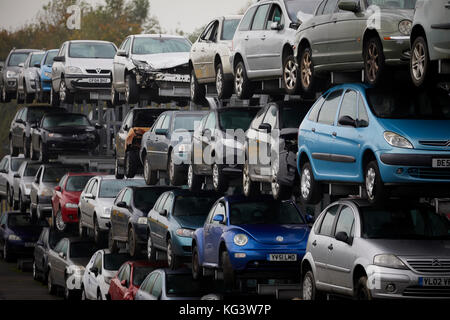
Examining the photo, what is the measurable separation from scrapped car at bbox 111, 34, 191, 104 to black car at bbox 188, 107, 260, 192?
588cm

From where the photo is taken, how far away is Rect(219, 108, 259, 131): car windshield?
20.3m

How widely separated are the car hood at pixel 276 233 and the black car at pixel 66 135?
52.6ft

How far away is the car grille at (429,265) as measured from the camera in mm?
13000

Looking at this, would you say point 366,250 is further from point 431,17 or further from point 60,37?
point 60,37

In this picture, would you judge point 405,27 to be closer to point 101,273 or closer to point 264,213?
point 264,213

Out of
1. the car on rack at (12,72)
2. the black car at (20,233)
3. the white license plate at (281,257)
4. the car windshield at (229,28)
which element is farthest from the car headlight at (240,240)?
the car on rack at (12,72)

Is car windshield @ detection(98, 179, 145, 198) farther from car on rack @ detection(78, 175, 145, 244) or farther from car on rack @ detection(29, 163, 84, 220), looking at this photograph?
car on rack @ detection(29, 163, 84, 220)

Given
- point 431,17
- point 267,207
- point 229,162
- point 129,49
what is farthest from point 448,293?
point 129,49

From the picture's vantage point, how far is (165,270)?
1872cm

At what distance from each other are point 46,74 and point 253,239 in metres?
22.4

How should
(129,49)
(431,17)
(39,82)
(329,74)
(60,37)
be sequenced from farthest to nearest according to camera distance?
(60,37), (39,82), (129,49), (329,74), (431,17)

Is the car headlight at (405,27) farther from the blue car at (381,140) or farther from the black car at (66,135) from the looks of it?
the black car at (66,135)

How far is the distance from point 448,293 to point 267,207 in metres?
5.68

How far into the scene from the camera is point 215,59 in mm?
22328
